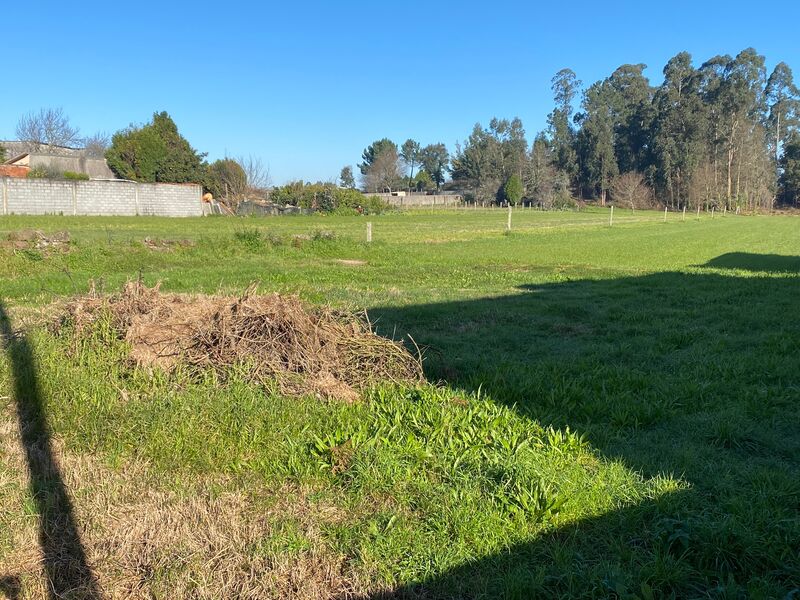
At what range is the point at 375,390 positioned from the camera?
4.67 meters

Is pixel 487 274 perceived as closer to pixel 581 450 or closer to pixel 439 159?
pixel 581 450

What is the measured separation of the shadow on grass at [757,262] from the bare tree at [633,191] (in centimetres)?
6484

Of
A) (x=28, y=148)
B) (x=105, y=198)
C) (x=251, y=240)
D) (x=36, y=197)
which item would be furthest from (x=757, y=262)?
(x=28, y=148)

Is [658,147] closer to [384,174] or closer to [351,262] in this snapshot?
[384,174]

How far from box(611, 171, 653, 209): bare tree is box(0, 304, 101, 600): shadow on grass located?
8327cm

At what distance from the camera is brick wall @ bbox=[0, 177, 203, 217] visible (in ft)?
115

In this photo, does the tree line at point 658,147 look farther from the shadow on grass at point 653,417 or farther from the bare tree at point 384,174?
the shadow on grass at point 653,417

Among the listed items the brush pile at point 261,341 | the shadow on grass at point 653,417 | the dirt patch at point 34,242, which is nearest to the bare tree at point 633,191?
the dirt patch at point 34,242

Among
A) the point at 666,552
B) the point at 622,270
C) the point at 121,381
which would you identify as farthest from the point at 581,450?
the point at 622,270

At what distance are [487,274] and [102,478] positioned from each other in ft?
35.3

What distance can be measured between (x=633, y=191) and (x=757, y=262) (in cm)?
6915

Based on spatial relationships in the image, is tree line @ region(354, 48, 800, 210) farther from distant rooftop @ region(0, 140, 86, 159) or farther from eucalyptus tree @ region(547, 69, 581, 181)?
distant rooftop @ region(0, 140, 86, 159)

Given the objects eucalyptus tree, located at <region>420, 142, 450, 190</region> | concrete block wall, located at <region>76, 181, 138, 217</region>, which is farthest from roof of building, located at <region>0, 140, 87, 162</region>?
eucalyptus tree, located at <region>420, 142, 450, 190</region>

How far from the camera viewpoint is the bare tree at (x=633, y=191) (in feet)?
268
